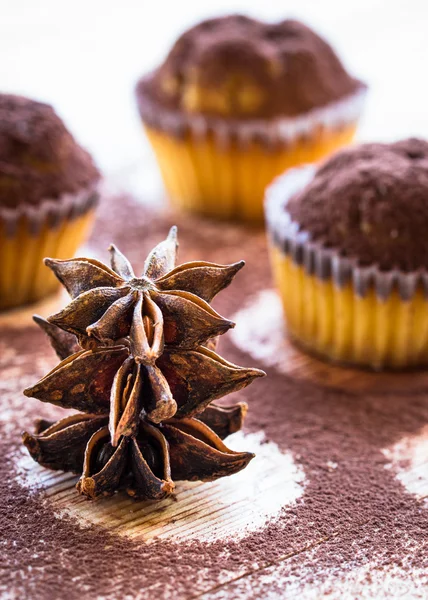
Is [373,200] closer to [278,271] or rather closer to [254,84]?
[278,271]

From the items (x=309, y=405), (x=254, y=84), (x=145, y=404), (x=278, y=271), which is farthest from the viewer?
(x=254, y=84)

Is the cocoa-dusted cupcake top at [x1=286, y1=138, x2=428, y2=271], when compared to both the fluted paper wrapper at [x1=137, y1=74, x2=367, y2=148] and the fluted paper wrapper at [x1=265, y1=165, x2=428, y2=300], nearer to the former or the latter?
the fluted paper wrapper at [x1=265, y1=165, x2=428, y2=300]

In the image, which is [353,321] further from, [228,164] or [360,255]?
[228,164]

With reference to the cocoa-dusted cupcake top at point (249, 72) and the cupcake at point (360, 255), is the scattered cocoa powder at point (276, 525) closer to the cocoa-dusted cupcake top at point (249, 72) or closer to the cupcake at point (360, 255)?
the cupcake at point (360, 255)

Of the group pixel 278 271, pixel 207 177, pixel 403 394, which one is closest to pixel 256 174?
pixel 207 177

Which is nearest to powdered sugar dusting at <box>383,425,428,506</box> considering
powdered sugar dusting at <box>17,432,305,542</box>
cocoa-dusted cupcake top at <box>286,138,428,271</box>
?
powdered sugar dusting at <box>17,432,305,542</box>

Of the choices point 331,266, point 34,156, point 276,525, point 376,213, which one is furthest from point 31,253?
point 276,525

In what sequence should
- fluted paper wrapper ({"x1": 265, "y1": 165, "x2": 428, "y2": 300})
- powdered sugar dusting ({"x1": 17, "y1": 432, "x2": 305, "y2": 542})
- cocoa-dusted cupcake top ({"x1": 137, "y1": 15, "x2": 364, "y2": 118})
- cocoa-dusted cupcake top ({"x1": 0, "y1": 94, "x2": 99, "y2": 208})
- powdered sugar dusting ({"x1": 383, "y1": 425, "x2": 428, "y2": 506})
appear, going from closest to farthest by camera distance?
powdered sugar dusting ({"x1": 17, "y1": 432, "x2": 305, "y2": 542}), powdered sugar dusting ({"x1": 383, "y1": 425, "x2": 428, "y2": 506}), fluted paper wrapper ({"x1": 265, "y1": 165, "x2": 428, "y2": 300}), cocoa-dusted cupcake top ({"x1": 0, "y1": 94, "x2": 99, "y2": 208}), cocoa-dusted cupcake top ({"x1": 137, "y1": 15, "x2": 364, "y2": 118})
